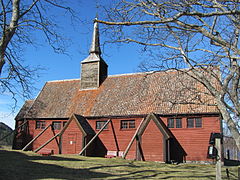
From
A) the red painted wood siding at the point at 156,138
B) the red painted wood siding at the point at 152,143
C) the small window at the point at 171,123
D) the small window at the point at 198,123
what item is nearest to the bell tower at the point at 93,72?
the red painted wood siding at the point at 156,138

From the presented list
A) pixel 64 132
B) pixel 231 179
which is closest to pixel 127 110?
pixel 64 132

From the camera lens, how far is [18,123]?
104ft

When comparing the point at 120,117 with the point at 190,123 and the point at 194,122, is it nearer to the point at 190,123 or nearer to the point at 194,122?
the point at 190,123

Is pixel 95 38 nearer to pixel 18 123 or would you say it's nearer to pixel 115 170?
pixel 18 123

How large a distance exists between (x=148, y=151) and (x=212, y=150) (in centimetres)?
1460

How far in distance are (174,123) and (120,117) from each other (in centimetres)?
560

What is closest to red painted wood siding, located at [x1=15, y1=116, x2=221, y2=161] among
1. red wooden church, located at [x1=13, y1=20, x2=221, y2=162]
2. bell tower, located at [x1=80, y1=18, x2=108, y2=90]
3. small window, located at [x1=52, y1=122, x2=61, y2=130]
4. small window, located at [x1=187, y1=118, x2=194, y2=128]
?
red wooden church, located at [x1=13, y1=20, x2=221, y2=162]

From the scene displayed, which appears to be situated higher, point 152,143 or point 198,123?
point 198,123

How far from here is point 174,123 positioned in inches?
957

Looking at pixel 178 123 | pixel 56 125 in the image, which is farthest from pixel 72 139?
pixel 178 123

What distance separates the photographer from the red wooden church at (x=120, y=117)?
23031 millimetres

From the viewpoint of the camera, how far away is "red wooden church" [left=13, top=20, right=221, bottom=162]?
2303cm

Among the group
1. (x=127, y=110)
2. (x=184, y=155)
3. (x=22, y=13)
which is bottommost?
(x=184, y=155)

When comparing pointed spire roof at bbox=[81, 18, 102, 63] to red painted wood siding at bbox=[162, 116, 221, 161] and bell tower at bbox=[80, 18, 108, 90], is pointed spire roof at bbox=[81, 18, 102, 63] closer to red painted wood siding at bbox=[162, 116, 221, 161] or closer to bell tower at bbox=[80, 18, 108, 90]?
bell tower at bbox=[80, 18, 108, 90]
